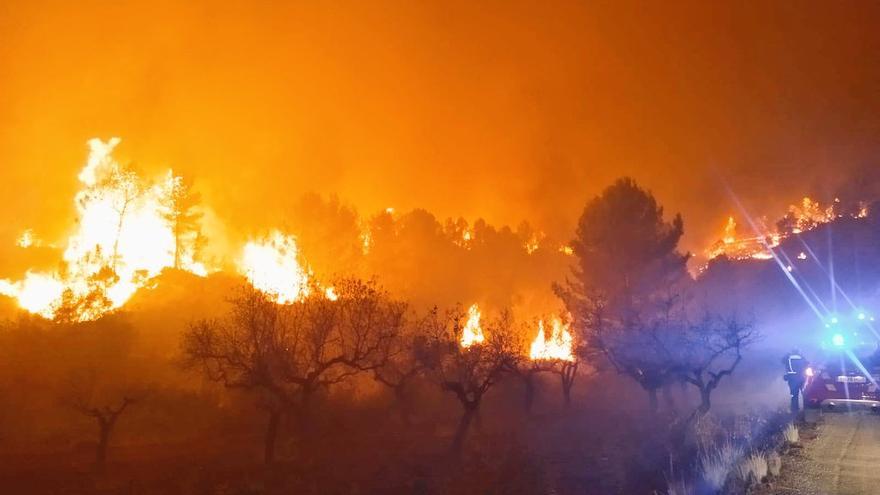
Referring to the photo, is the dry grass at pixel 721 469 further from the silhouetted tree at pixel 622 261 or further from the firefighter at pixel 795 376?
the silhouetted tree at pixel 622 261

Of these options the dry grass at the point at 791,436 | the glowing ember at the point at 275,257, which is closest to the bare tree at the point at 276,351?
the dry grass at the point at 791,436

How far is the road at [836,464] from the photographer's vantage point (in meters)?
12.6

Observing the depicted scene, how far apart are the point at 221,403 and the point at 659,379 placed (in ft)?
93.5

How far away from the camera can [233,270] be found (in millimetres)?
77688

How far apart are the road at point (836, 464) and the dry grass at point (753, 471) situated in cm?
37

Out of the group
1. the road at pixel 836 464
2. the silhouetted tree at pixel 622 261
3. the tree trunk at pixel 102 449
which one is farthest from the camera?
the silhouetted tree at pixel 622 261

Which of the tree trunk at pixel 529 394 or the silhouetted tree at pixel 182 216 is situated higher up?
the silhouetted tree at pixel 182 216

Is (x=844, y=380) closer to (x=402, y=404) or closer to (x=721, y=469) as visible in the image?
(x=721, y=469)

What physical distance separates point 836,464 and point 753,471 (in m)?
2.64

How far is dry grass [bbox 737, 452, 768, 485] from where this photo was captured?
13383 millimetres

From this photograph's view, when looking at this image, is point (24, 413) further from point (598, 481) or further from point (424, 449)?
point (598, 481)

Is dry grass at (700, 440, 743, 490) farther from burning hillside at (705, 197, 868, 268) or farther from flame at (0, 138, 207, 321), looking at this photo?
burning hillside at (705, 197, 868, 268)

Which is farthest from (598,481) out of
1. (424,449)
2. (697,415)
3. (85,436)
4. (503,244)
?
(503,244)

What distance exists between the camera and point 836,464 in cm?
1444
